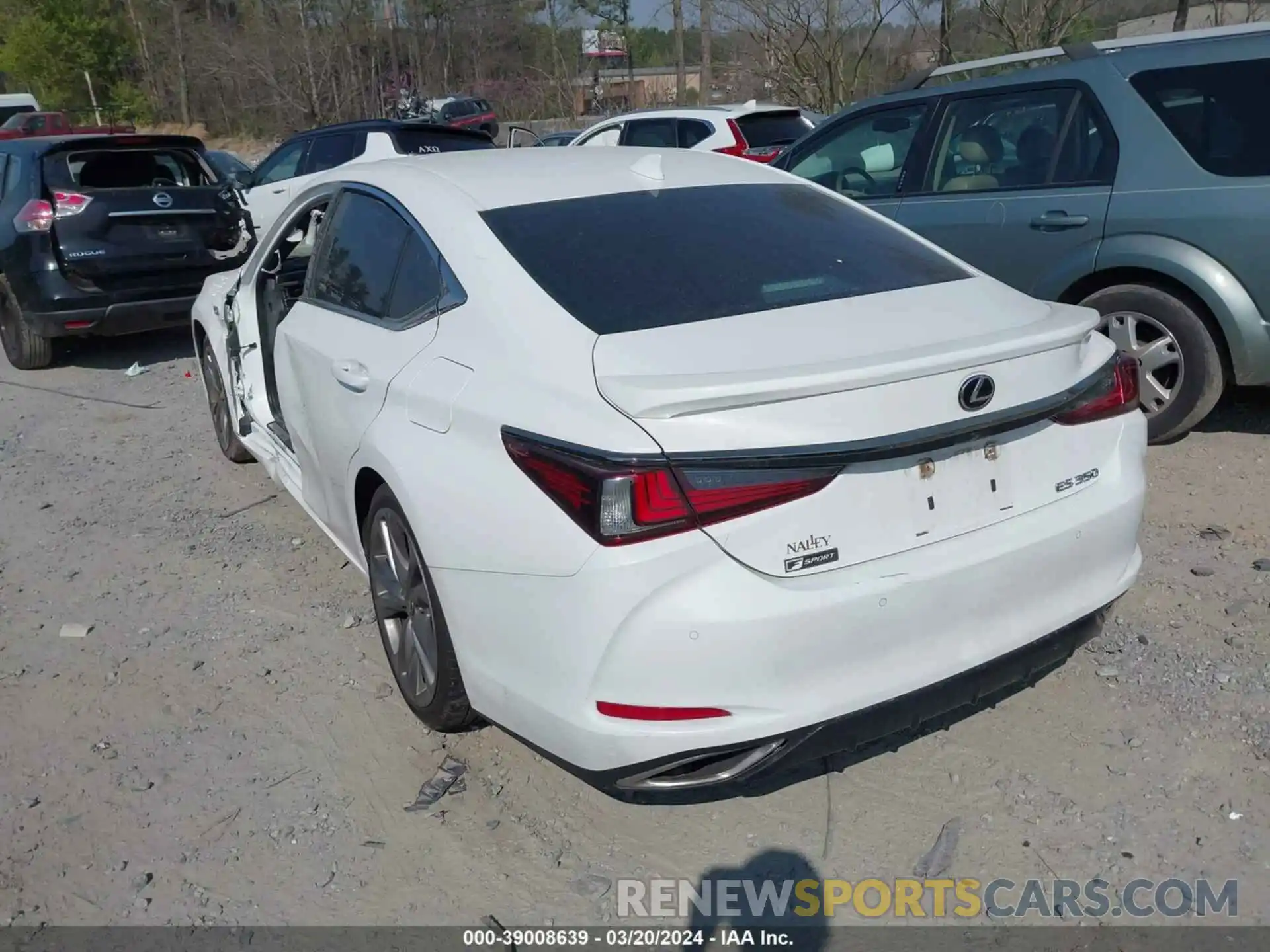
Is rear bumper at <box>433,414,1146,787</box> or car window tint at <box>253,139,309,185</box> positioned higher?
car window tint at <box>253,139,309,185</box>

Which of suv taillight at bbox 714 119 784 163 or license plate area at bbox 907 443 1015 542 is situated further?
suv taillight at bbox 714 119 784 163

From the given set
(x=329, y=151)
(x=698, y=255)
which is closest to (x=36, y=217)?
(x=329, y=151)

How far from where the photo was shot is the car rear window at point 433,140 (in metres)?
11.0

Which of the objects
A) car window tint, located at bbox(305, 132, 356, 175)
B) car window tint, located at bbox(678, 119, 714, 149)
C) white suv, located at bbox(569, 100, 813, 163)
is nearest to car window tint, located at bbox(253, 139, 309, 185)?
car window tint, located at bbox(305, 132, 356, 175)

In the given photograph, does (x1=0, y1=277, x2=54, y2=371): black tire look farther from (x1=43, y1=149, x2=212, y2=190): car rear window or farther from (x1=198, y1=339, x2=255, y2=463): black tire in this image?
(x1=198, y1=339, x2=255, y2=463): black tire

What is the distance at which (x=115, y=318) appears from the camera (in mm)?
7801

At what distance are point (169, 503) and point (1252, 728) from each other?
4.74 meters

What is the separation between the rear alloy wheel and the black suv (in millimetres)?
2359

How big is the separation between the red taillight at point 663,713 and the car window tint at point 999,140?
4.08 meters

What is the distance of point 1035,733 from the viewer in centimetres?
311

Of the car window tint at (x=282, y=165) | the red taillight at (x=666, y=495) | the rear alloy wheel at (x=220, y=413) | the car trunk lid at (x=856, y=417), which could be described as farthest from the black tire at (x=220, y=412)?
the car window tint at (x=282, y=165)

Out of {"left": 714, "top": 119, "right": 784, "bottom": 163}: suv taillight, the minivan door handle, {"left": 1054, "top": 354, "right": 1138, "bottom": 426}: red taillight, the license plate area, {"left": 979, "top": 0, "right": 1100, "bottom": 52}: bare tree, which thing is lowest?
the license plate area

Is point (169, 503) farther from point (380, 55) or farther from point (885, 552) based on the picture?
point (380, 55)

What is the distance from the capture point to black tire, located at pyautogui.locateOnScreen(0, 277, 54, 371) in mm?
8062
